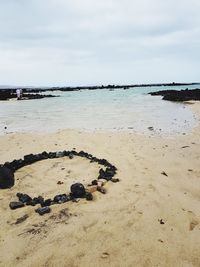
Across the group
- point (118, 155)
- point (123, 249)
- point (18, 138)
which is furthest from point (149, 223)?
point (18, 138)

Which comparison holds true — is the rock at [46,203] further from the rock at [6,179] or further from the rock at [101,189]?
the rock at [6,179]

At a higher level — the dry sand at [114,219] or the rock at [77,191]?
the rock at [77,191]

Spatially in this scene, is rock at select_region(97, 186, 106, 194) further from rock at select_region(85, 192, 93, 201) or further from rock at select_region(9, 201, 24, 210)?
rock at select_region(9, 201, 24, 210)

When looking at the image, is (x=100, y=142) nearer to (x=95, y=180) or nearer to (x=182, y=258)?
(x=95, y=180)

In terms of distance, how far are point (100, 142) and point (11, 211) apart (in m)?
6.48

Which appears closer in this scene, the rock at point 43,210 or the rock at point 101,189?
the rock at point 43,210

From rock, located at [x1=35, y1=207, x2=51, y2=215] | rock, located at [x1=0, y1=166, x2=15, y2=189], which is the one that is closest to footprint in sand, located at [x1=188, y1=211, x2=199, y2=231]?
rock, located at [x1=35, y1=207, x2=51, y2=215]

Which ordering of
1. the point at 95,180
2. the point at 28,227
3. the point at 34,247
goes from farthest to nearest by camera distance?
the point at 95,180, the point at 28,227, the point at 34,247

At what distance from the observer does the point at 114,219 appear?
5.05 meters

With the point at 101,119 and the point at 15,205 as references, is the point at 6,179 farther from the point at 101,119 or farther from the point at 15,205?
the point at 101,119

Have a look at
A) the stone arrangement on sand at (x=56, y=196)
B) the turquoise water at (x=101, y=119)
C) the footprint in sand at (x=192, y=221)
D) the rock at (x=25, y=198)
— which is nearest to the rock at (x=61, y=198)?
the stone arrangement on sand at (x=56, y=196)

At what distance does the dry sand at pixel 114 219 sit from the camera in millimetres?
4082

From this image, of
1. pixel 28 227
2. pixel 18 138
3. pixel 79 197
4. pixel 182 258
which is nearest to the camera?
pixel 182 258

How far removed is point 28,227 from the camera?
4844 mm
